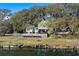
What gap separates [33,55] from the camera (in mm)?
50312

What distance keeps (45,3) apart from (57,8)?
0.55ft

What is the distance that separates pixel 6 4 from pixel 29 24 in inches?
15.3

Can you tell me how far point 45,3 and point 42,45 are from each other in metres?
0.53

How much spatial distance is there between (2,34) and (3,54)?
25cm

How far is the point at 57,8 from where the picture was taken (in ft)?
165

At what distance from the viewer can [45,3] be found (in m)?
50.3

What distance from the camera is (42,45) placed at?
50375 mm

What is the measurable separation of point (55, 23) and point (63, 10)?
19cm

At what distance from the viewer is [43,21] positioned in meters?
50.3

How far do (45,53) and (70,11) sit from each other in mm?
614

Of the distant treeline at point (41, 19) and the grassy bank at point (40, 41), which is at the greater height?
the distant treeline at point (41, 19)

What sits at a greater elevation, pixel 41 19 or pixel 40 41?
pixel 41 19

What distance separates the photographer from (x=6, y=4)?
5028 cm

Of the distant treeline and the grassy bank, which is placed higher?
the distant treeline
